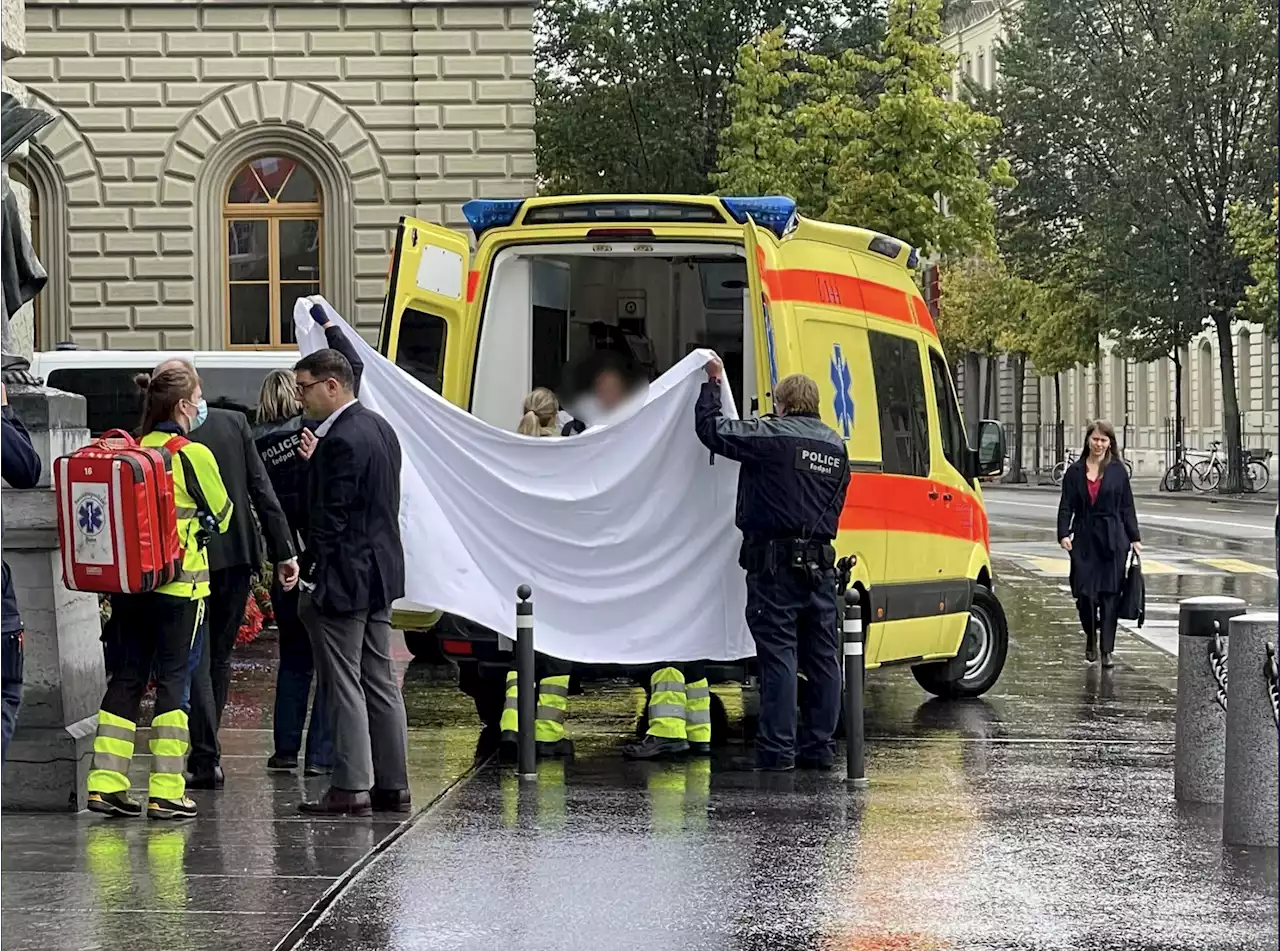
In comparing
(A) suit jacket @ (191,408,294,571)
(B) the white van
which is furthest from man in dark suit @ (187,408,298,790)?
(B) the white van

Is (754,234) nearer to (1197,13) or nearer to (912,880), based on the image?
(912,880)

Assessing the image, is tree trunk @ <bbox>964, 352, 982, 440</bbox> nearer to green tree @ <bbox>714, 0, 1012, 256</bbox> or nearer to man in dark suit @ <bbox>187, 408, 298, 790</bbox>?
green tree @ <bbox>714, 0, 1012, 256</bbox>

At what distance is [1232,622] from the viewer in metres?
9.03

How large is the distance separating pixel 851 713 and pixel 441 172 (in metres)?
15.4

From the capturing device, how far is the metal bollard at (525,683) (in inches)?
408

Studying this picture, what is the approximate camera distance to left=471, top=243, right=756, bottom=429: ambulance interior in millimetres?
11977

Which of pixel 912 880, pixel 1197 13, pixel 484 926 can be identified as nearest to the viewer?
pixel 484 926

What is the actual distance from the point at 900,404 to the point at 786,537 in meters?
2.25

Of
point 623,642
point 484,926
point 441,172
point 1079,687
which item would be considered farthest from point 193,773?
point 441,172

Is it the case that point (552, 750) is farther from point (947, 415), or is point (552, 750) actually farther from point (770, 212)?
point (947, 415)

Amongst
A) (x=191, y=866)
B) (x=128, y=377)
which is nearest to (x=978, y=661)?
(x=191, y=866)

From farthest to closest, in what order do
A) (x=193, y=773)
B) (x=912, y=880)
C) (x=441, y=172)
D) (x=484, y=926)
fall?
(x=441, y=172), (x=193, y=773), (x=912, y=880), (x=484, y=926)

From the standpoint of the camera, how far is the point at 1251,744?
893 centimetres

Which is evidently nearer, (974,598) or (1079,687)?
(974,598)
